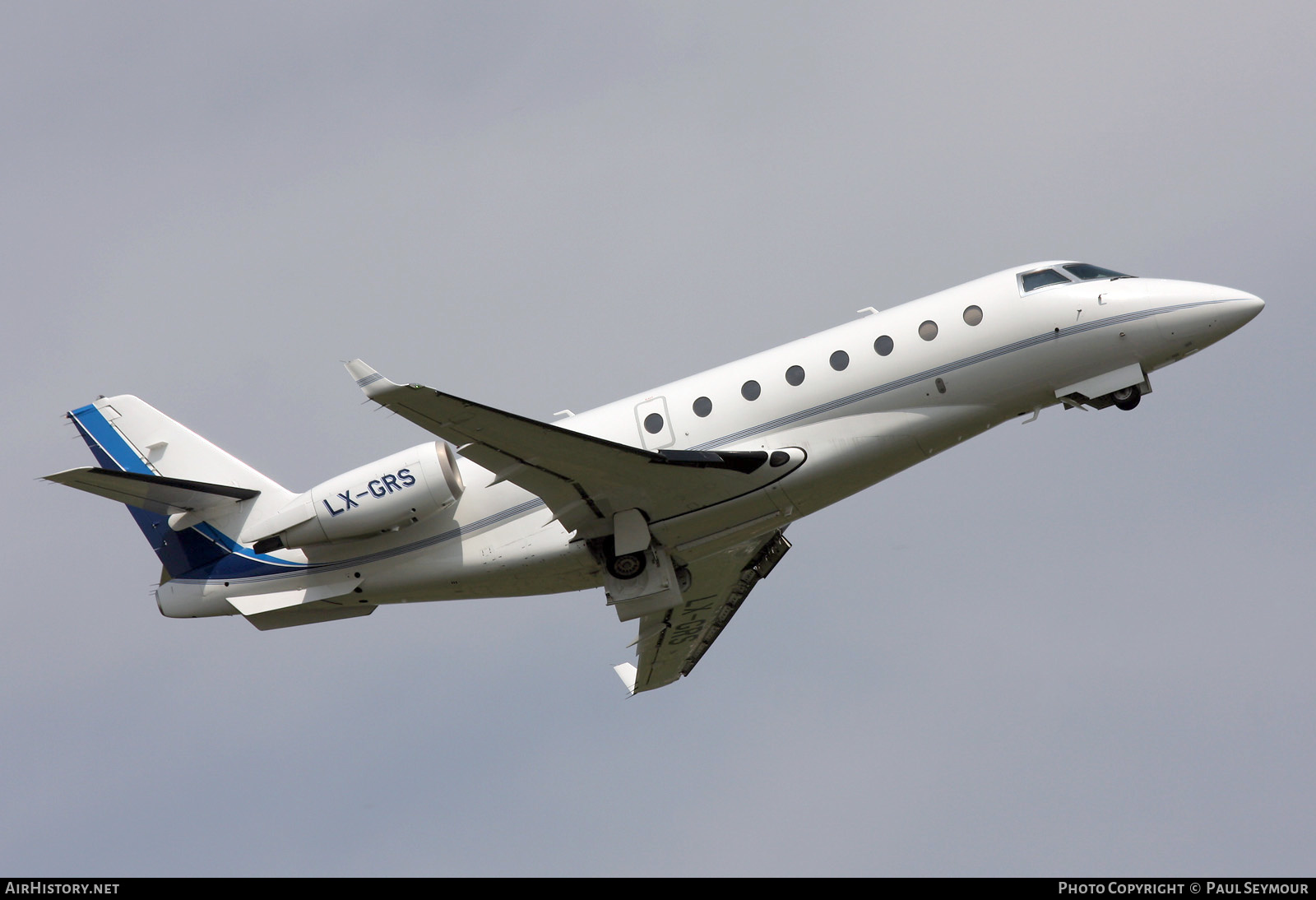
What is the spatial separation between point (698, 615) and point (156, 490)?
1035 cm

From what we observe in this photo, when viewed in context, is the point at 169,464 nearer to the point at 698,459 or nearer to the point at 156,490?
the point at 156,490

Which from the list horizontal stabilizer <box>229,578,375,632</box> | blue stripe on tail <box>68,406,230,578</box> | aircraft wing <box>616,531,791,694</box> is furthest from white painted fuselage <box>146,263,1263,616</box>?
blue stripe on tail <box>68,406,230,578</box>

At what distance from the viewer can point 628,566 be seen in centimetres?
2333

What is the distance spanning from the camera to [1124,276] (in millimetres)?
23203

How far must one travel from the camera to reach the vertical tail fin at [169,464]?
25.0 metres

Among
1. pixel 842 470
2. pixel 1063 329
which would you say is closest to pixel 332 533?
pixel 842 470

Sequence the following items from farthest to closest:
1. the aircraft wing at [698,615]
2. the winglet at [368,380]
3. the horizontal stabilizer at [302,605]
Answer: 1. the aircraft wing at [698,615]
2. the horizontal stabilizer at [302,605]
3. the winglet at [368,380]

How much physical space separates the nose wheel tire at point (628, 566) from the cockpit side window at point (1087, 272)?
8.47 m

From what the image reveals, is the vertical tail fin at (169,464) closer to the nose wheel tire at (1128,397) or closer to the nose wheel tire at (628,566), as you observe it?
the nose wheel tire at (628,566)

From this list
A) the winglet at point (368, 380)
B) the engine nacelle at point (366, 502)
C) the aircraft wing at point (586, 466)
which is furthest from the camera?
the engine nacelle at point (366, 502)

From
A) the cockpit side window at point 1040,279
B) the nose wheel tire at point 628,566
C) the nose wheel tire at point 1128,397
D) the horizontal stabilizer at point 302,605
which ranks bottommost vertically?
the nose wheel tire at point 628,566

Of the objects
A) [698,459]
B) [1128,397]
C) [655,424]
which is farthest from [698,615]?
[1128,397]

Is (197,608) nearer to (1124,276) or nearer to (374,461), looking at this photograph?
(374,461)

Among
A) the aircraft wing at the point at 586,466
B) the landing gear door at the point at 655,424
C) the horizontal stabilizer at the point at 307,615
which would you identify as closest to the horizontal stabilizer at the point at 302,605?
the horizontal stabilizer at the point at 307,615
